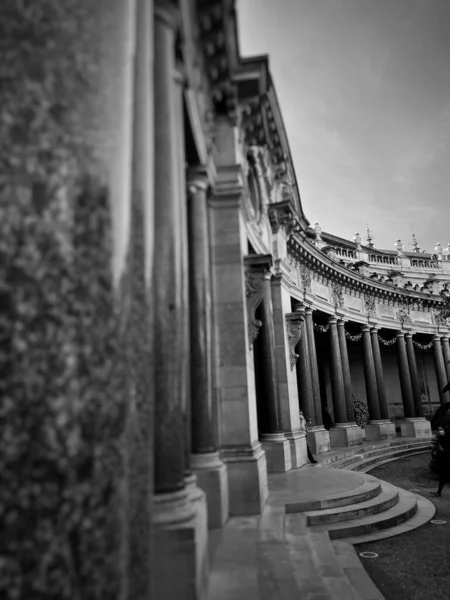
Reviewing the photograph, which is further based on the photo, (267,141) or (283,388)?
(283,388)

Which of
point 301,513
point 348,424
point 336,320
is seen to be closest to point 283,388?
point 301,513

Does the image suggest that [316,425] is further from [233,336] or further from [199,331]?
[199,331]

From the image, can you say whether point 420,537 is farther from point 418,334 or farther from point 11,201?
A: point 418,334

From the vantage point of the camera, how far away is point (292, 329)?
14.9m

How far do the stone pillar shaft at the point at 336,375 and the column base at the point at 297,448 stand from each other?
10.1 meters

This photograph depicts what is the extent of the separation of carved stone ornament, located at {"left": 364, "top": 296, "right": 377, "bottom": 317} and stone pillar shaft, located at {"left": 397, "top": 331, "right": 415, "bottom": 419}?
3.80m

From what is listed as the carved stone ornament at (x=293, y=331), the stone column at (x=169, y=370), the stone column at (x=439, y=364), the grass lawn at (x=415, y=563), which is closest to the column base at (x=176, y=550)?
the stone column at (x=169, y=370)

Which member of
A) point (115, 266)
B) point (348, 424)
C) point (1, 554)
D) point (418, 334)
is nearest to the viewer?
point (1, 554)

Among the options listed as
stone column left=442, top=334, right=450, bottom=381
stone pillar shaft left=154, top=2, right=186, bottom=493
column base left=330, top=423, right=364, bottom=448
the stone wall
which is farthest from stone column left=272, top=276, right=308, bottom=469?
stone column left=442, top=334, right=450, bottom=381

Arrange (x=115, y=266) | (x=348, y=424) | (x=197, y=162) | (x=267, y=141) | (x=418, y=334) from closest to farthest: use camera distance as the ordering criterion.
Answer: (x=115, y=266) → (x=197, y=162) → (x=267, y=141) → (x=348, y=424) → (x=418, y=334)

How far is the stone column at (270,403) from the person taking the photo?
12227 millimetres

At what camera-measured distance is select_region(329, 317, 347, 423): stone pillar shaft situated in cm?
2385

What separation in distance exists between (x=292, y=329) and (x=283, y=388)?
211 centimetres

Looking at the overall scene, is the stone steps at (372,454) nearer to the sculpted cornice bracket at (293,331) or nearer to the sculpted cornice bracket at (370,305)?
the sculpted cornice bracket at (293,331)
